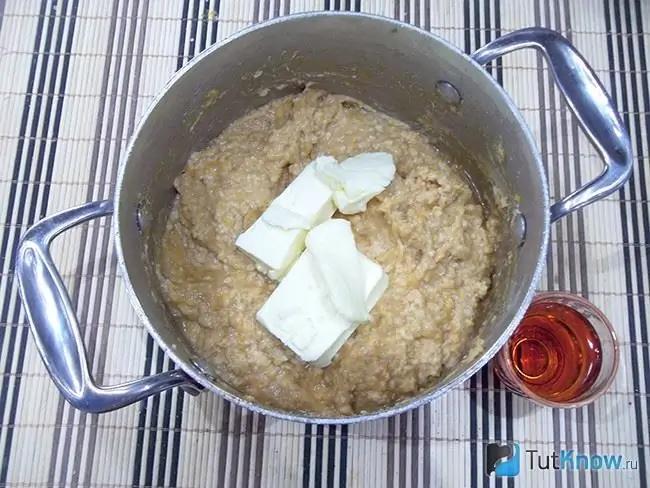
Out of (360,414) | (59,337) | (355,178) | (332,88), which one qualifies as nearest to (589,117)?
(355,178)

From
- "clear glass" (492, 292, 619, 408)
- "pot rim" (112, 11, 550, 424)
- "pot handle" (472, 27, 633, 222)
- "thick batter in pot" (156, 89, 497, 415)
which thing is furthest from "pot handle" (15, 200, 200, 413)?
"pot handle" (472, 27, 633, 222)

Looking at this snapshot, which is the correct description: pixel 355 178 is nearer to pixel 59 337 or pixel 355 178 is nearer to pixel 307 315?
pixel 307 315

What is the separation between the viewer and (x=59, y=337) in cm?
106

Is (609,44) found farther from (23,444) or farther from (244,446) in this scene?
(23,444)

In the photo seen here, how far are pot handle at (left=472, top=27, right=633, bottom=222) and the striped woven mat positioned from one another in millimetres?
374

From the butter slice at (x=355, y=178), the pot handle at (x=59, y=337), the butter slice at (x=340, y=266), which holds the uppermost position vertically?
the butter slice at (x=355, y=178)

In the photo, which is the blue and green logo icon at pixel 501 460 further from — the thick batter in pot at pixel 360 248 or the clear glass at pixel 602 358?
the thick batter in pot at pixel 360 248

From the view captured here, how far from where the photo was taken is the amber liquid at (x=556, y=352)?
1339 mm

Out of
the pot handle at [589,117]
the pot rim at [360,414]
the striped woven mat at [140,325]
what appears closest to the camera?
the pot rim at [360,414]

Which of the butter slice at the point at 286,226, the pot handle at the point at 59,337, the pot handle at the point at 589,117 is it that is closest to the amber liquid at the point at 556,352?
the pot handle at the point at 589,117

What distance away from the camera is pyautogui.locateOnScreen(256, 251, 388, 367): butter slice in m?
1.21

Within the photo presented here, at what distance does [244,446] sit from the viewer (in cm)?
141

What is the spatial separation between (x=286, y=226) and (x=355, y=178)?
19 cm

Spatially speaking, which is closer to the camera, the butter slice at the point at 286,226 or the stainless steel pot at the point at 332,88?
the stainless steel pot at the point at 332,88
